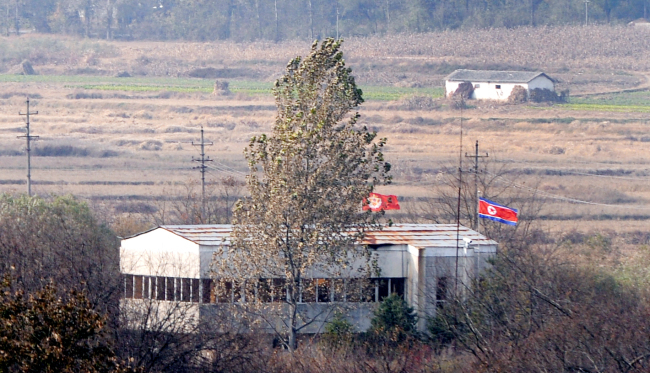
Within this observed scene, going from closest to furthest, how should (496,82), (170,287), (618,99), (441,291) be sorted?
(441,291) < (170,287) < (496,82) < (618,99)

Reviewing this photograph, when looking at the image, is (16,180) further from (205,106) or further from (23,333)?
(23,333)

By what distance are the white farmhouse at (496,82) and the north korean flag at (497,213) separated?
3879 centimetres

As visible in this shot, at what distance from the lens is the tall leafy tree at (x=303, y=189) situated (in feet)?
64.7

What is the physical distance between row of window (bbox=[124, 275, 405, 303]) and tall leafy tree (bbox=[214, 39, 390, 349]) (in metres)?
0.13

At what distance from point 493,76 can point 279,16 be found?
3229cm

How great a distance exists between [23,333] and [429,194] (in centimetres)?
3377

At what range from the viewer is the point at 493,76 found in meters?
66.2

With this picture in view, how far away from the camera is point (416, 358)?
18156 millimetres

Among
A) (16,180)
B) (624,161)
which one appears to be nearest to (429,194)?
(624,161)

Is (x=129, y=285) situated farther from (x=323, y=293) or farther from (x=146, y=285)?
(x=323, y=293)

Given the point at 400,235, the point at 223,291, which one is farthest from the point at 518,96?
the point at 223,291

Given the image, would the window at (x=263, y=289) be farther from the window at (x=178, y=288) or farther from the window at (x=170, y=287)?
the window at (x=170, y=287)

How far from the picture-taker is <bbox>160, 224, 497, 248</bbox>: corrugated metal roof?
22.7 metres

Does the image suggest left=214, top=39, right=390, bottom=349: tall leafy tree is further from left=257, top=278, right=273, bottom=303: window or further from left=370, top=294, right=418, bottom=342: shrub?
left=370, top=294, right=418, bottom=342: shrub
